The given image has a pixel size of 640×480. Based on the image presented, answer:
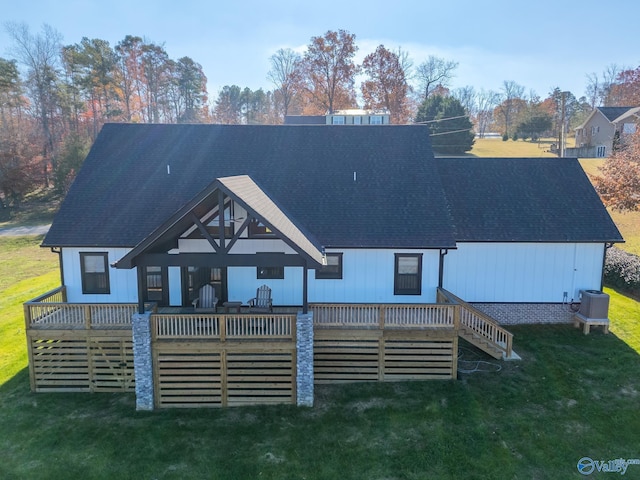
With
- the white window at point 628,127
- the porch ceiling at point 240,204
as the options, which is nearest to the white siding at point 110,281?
Result: the porch ceiling at point 240,204

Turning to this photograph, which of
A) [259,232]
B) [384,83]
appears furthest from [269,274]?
[384,83]

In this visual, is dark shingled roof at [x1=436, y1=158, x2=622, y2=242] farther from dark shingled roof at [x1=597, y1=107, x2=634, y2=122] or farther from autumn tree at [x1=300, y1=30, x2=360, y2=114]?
dark shingled roof at [x1=597, y1=107, x2=634, y2=122]

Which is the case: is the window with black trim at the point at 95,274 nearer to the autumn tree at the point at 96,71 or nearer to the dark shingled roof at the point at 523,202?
the dark shingled roof at the point at 523,202

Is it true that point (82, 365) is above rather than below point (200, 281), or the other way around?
below

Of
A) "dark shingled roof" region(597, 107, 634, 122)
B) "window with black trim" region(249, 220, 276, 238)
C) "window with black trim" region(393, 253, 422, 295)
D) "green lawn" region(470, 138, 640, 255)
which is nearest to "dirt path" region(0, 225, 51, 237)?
"window with black trim" region(249, 220, 276, 238)

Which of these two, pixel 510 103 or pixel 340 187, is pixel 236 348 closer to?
pixel 340 187

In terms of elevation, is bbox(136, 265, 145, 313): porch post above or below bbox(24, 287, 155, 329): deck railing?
above
